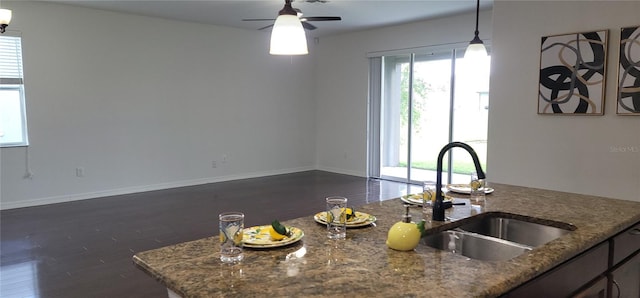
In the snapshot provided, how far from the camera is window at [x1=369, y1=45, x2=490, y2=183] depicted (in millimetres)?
6691

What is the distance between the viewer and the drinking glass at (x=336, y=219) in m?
1.70

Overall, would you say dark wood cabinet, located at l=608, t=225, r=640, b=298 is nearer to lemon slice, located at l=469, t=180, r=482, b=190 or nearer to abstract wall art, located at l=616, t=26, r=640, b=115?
lemon slice, located at l=469, t=180, r=482, b=190

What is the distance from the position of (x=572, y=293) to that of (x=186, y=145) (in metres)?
6.41

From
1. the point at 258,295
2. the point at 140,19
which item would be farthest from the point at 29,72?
the point at 258,295

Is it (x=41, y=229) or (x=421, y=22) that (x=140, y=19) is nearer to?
(x=41, y=229)

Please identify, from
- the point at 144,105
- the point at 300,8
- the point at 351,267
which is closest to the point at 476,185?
the point at 351,267

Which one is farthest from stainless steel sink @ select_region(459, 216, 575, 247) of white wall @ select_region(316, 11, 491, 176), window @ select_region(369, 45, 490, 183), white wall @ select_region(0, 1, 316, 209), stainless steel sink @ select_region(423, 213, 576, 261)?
white wall @ select_region(0, 1, 316, 209)

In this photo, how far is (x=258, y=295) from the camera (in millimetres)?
1191

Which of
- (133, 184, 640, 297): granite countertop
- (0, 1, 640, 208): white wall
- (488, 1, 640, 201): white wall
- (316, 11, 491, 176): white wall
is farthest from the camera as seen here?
(316, 11, 491, 176): white wall

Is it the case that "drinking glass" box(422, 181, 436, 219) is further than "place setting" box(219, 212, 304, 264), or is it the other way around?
"drinking glass" box(422, 181, 436, 219)

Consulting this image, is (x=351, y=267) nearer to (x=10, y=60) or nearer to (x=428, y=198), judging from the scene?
(x=428, y=198)

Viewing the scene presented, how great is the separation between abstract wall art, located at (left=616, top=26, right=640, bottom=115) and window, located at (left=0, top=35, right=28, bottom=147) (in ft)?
21.9

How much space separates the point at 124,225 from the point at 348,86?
4.74 metres

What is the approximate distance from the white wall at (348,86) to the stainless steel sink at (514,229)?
516 cm
